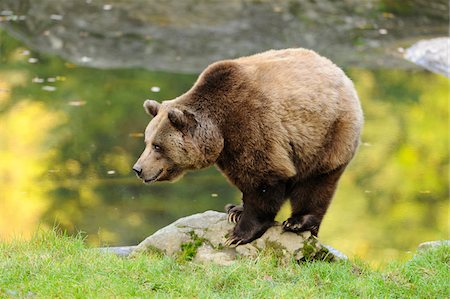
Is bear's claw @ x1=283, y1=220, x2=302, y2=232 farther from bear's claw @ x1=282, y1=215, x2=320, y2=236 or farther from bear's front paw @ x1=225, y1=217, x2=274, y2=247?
bear's front paw @ x1=225, y1=217, x2=274, y2=247

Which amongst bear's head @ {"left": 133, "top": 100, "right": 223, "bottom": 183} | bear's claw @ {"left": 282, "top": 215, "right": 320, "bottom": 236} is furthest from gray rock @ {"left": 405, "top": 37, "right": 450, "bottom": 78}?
bear's head @ {"left": 133, "top": 100, "right": 223, "bottom": 183}

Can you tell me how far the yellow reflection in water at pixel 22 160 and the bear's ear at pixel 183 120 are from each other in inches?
78.5

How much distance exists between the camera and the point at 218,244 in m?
6.12

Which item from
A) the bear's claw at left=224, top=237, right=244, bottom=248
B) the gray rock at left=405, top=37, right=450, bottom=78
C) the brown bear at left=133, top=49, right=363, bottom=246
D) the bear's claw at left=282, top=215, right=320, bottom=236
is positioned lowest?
the gray rock at left=405, top=37, right=450, bottom=78

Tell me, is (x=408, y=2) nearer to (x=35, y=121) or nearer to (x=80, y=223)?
(x=35, y=121)

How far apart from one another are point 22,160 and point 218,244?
13.1 ft

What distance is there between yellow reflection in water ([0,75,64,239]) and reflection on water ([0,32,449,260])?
0.01m

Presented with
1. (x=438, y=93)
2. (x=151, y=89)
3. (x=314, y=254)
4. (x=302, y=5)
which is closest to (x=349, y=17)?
(x=302, y=5)

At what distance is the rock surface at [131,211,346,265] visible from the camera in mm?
5984

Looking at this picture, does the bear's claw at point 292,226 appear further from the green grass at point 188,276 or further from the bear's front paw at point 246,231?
the green grass at point 188,276

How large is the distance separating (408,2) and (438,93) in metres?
4.73

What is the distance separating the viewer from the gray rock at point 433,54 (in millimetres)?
13008

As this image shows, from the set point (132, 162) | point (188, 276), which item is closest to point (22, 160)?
point (132, 162)

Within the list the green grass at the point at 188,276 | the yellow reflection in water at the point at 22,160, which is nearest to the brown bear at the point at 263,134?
the green grass at the point at 188,276
